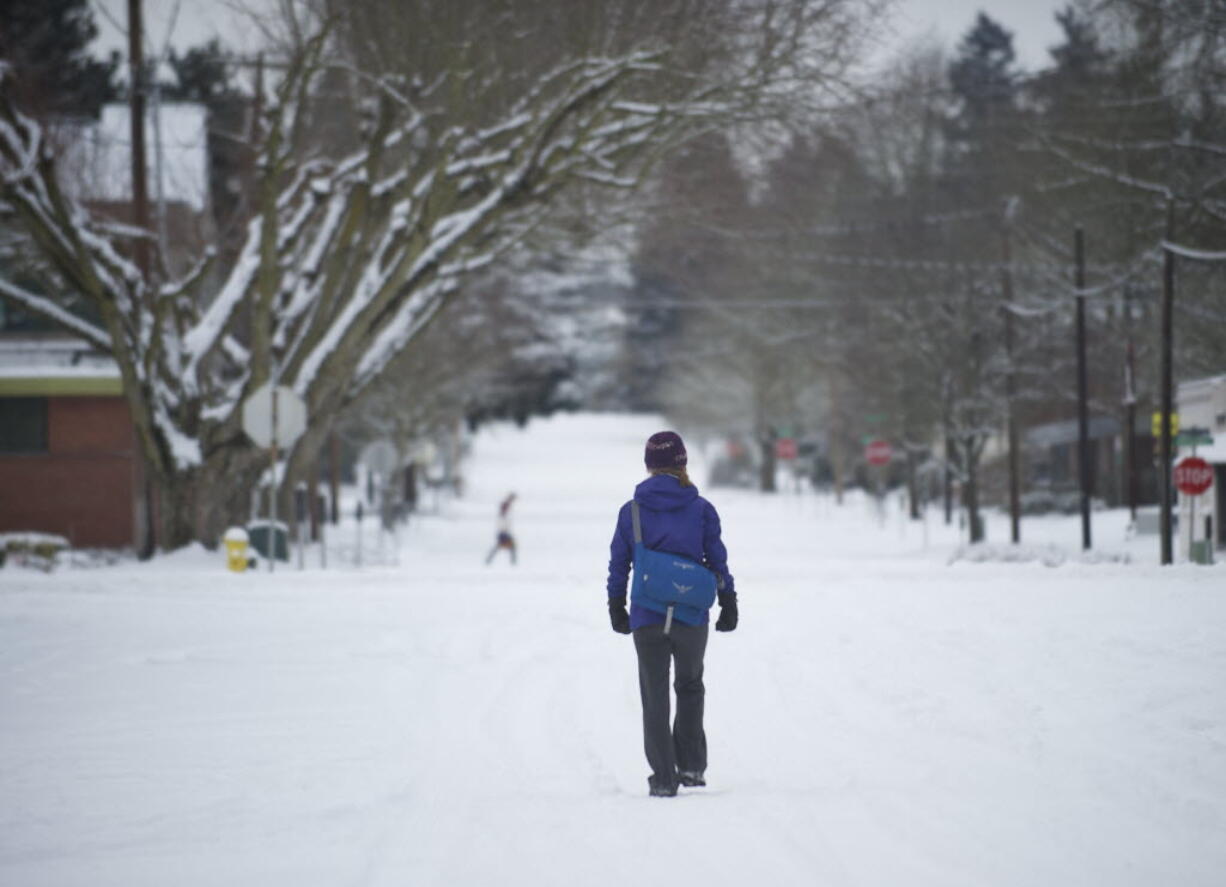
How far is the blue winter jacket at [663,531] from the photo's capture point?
7.71 m

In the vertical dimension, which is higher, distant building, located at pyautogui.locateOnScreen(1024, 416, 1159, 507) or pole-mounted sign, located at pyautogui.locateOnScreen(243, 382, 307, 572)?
pole-mounted sign, located at pyautogui.locateOnScreen(243, 382, 307, 572)

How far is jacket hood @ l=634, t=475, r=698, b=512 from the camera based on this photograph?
7703 millimetres

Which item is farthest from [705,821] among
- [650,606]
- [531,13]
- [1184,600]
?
[531,13]

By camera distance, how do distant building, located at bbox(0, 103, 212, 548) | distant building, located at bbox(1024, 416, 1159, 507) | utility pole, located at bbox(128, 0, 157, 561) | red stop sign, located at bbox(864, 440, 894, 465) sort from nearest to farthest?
utility pole, located at bbox(128, 0, 157, 561)
distant building, located at bbox(0, 103, 212, 548)
red stop sign, located at bbox(864, 440, 894, 465)
distant building, located at bbox(1024, 416, 1159, 507)

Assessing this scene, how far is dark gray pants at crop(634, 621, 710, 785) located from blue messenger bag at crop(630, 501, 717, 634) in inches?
3.5

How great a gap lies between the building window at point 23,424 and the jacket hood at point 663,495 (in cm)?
3355

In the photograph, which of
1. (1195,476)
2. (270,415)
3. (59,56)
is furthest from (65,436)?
(1195,476)

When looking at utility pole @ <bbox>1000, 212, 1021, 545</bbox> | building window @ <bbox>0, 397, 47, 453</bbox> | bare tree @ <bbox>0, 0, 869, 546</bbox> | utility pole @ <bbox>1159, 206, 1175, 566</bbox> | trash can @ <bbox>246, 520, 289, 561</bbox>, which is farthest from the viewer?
building window @ <bbox>0, 397, 47, 453</bbox>

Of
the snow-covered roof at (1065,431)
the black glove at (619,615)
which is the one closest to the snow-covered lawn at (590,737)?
the black glove at (619,615)

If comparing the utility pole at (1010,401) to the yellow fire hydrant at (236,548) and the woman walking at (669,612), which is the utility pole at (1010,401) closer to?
the yellow fire hydrant at (236,548)

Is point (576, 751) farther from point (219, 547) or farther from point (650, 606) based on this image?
point (219, 547)

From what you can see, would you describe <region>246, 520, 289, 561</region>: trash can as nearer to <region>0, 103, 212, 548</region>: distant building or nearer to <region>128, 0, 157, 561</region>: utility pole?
<region>128, 0, 157, 561</region>: utility pole

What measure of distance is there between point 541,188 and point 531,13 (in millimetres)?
2668

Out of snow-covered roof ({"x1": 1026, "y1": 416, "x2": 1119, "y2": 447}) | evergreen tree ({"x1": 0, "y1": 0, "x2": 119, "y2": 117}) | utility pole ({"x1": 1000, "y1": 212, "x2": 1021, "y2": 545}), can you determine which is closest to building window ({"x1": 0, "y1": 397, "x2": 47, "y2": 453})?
evergreen tree ({"x1": 0, "y1": 0, "x2": 119, "y2": 117})
